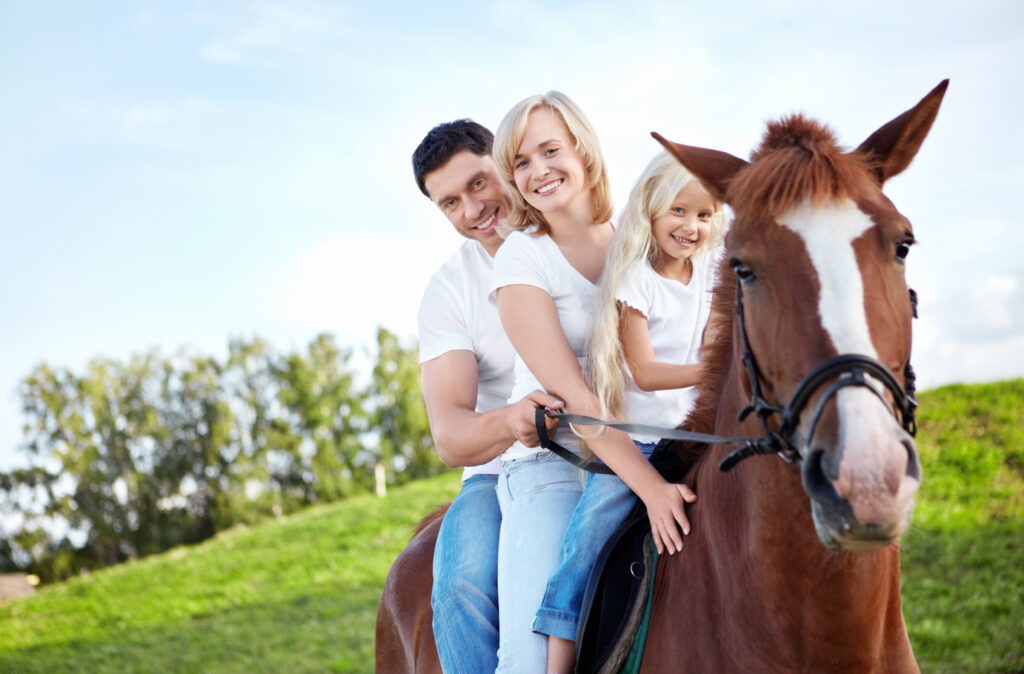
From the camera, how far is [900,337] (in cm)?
186

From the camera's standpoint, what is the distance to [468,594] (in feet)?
10.2

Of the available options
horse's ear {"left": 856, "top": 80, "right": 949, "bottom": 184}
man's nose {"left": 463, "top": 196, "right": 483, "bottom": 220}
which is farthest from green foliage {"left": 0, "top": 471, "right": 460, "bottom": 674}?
horse's ear {"left": 856, "top": 80, "right": 949, "bottom": 184}

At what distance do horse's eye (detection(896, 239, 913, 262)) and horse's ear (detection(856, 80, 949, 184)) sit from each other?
0.30 m

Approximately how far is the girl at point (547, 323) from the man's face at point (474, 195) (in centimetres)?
68

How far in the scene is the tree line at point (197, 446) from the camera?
38719 millimetres

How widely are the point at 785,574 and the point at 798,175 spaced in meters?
1.09

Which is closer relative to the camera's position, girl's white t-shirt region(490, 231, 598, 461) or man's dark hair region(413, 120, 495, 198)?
girl's white t-shirt region(490, 231, 598, 461)

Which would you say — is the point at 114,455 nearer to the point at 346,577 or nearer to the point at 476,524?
the point at 346,577

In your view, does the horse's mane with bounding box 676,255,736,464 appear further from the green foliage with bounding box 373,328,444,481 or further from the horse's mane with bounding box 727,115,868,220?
the green foliage with bounding box 373,328,444,481

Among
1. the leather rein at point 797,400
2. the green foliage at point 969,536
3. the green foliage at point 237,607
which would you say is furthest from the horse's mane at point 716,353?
the green foliage at point 237,607

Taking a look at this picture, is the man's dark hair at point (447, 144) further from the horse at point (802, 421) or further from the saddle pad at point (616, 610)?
the saddle pad at point (616, 610)

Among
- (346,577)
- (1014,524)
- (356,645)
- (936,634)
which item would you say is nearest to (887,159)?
(936,634)

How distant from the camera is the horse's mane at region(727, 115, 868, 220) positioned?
6.44 ft

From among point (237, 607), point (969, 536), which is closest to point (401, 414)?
point (237, 607)
